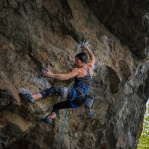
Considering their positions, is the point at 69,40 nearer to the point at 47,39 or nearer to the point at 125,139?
the point at 47,39

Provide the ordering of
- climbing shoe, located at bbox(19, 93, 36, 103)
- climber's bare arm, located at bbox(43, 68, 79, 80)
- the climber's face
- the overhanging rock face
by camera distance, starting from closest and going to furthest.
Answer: climbing shoe, located at bbox(19, 93, 36, 103)
climber's bare arm, located at bbox(43, 68, 79, 80)
the climber's face
the overhanging rock face

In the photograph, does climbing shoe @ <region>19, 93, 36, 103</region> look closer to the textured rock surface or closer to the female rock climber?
the textured rock surface

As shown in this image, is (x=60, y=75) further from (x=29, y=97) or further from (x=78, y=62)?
(x=29, y=97)

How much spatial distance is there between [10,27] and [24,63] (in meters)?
0.88

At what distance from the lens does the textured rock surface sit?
13.2 ft

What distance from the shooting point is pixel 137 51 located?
22.3 ft

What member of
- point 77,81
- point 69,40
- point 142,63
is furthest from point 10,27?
point 142,63

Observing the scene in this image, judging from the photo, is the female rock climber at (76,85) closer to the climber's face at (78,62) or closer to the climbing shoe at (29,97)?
the climber's face at (78,62)

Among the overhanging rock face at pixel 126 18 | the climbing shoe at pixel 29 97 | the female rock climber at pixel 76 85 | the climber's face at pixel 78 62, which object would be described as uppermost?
the overhanging rock face at pixel 126 18

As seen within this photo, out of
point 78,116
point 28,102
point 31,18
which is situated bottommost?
point 78,116

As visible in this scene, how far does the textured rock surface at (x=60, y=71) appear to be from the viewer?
13.2 feet

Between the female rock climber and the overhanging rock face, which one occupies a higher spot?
the overhanging rock face

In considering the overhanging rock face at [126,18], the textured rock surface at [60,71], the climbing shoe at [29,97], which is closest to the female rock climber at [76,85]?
the textured rock surface at [60,71]

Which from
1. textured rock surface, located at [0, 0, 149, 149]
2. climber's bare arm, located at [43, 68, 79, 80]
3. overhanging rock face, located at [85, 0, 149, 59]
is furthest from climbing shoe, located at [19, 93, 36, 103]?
overhanging rock face, located at [85, 0, 149, 59]
